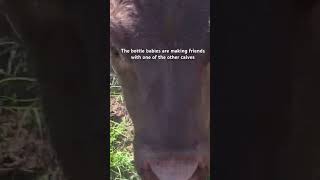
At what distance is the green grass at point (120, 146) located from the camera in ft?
14.4

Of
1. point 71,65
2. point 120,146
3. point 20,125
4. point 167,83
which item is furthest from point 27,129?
point 167,83

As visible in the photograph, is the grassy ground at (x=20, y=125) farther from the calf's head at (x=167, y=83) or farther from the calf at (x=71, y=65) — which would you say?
the calf's head at (x=167, y=83)

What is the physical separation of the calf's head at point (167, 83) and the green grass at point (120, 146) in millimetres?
64

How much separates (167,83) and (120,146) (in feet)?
2.29

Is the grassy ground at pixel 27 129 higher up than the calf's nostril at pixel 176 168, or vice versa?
the grassy ground at pixel 27 129

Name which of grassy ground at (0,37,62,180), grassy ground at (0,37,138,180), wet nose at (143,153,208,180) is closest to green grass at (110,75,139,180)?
grassy ground at (0,37,138,180)

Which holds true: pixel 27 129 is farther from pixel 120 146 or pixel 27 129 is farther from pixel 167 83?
pixel 167 83

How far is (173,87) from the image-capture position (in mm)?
4355

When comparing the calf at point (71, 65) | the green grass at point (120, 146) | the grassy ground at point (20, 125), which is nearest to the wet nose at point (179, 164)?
the green grass at point (120, 146)

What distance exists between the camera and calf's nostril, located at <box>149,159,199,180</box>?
4414 millimetres

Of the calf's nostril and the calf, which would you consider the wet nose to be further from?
the calf
